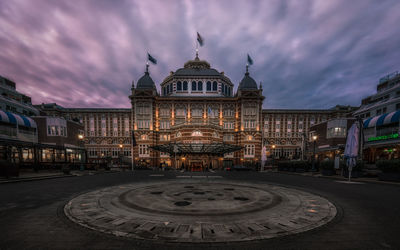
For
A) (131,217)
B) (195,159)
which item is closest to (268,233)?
(131,217)

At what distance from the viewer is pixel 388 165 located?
14305 mm

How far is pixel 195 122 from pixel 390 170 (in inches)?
1370

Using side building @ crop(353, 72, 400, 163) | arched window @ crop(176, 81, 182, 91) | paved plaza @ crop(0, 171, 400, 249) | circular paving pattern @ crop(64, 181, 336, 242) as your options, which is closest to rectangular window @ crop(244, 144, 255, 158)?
side building @ crop(353, 72, 400, 163)

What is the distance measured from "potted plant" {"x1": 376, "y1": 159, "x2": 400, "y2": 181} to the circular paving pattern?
43.8ft

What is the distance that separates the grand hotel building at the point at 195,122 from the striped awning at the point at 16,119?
18.6 m

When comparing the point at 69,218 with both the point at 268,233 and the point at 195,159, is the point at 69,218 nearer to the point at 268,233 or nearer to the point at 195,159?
the point at 268,233

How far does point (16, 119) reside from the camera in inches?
1121

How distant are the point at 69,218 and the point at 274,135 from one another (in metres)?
54.7

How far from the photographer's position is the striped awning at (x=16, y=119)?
2649cm

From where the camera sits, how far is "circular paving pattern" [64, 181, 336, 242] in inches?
172

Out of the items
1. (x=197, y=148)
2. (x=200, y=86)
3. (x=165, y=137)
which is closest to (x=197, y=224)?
(x=197, y=148)

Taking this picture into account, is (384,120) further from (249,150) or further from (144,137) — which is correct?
(144,137)

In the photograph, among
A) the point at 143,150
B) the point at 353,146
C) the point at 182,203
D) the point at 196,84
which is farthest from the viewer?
the point at 196,84

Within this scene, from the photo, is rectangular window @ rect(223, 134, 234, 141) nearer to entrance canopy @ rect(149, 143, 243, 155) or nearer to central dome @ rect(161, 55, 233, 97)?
Answer: entrance canopy @ rect(149, 143, 243, 155)
